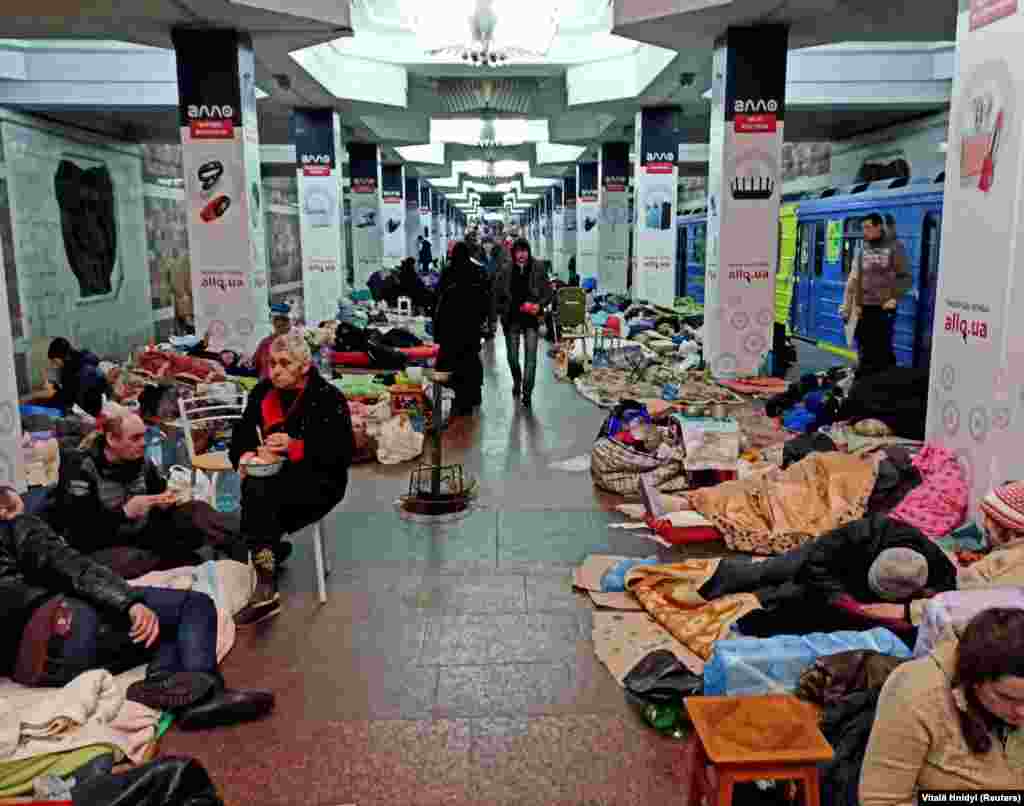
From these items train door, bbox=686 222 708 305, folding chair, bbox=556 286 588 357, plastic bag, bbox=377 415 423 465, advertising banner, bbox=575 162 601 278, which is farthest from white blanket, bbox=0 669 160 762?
advertising banner, bbox=575 162 601 278

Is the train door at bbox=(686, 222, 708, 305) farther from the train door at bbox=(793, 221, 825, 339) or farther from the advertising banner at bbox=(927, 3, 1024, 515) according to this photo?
the advertising banner at bbox=(927, 3, 1024, 515)

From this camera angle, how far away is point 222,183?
11.1 m

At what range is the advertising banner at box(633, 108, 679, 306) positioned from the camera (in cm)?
1738

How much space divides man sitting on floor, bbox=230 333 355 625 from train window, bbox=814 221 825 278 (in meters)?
12.5

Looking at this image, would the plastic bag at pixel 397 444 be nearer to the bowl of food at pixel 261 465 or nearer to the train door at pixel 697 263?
the bowl of food at pixel 261 465

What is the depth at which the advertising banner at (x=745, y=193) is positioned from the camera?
36.8 feet

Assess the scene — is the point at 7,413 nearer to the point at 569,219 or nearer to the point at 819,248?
the point at 819,248

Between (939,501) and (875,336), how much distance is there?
4.29 m

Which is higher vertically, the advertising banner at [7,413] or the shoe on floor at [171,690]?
the advertising banner at [7,413]

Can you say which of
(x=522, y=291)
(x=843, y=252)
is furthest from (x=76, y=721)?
(x=843, y=252)

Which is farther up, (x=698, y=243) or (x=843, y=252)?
(x=698, y=243)

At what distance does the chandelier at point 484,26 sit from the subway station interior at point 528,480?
52 mm

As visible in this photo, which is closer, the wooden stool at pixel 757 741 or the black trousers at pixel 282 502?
the wooden stool at pixel 757 741

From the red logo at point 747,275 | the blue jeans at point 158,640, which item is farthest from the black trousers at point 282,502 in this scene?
the red logo at point 747,275
